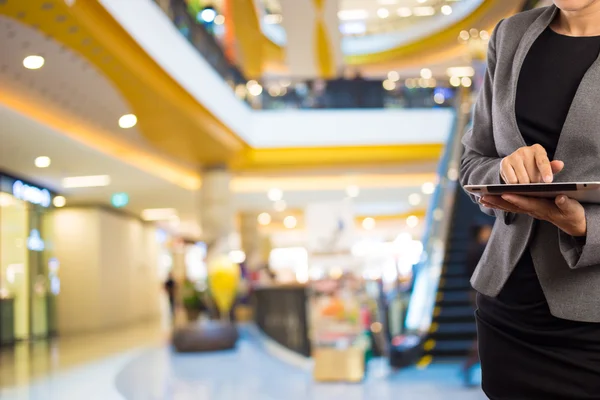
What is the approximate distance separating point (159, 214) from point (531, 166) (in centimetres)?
2226

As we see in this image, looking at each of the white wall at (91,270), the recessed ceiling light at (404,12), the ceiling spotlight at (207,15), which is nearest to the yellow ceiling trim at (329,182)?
the white wall at (91,270)

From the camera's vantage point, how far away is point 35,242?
15.9 m

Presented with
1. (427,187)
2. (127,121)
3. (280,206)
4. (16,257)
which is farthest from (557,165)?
(280,206)

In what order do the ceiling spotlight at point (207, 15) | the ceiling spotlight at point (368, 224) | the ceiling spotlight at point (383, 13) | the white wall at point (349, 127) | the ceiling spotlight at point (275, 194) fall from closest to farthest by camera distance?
the ceiling spotlight at point (207, 15) → the white wall at point (349, 127) → the ceiling spotlight at point (275, 194) → the ceiling spotlight at point (383, 13) → the ceiling spotlight at point (368, 224)

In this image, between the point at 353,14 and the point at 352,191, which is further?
the point at 353,14

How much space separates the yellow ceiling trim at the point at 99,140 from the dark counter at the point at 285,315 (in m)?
3.32

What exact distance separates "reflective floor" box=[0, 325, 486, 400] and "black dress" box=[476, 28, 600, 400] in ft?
17.8

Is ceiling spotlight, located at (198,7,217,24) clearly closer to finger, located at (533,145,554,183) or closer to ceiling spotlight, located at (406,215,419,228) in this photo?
finger, located at (533,145,554,183)

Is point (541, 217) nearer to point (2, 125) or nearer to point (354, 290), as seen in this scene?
point (354, 290)

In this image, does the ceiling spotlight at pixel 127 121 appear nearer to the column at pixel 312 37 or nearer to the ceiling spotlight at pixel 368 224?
the column at pixel 312 37

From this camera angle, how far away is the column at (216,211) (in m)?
14.6

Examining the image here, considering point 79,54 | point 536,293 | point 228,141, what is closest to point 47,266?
point 228,141

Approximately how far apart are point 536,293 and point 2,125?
9237mm

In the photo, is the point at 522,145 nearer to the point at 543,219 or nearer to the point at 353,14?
the point at 543,219
